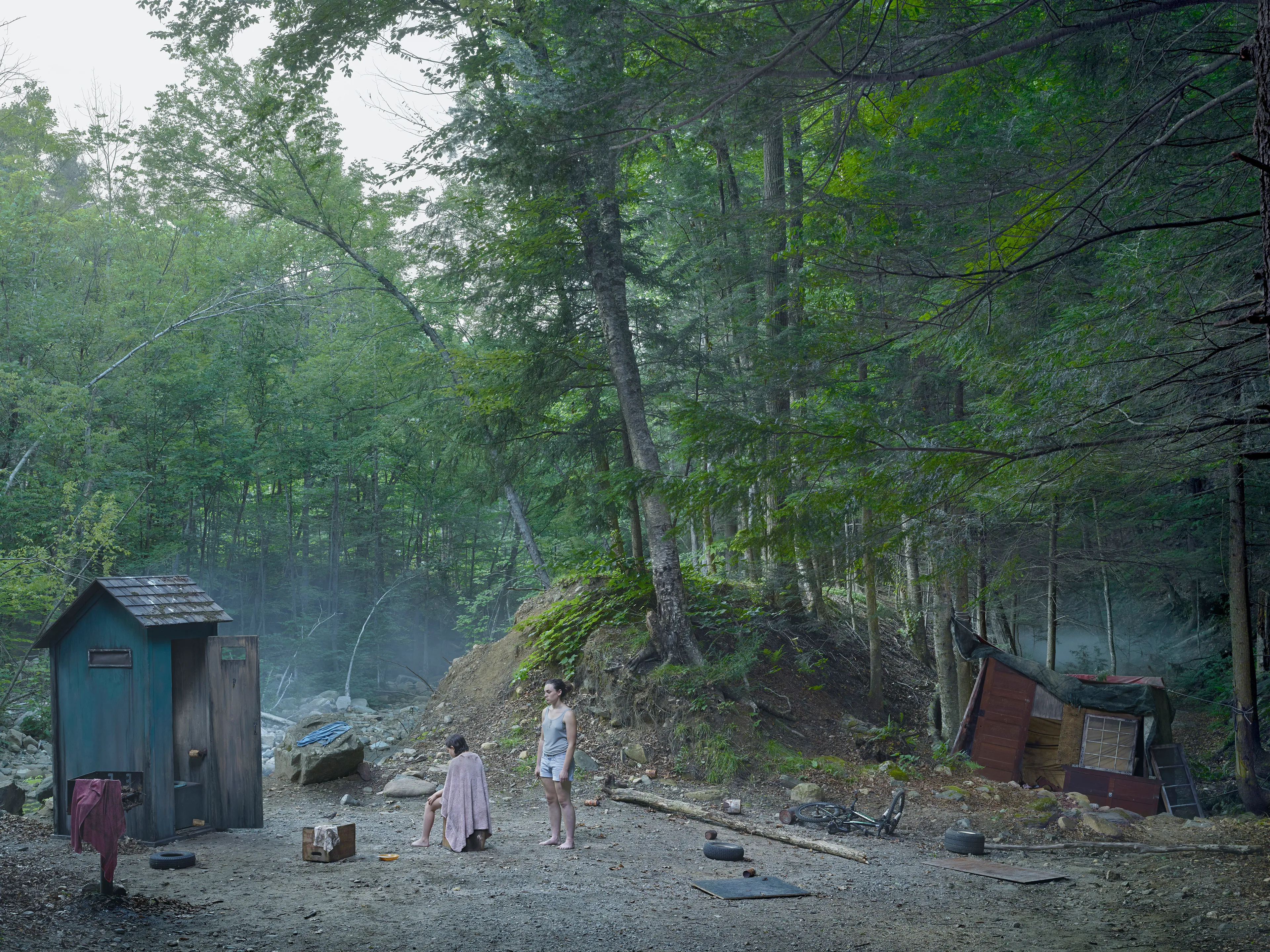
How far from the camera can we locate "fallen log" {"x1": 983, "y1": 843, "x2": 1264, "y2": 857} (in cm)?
854

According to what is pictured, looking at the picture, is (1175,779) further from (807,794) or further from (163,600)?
(163,600)

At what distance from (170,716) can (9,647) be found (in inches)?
598

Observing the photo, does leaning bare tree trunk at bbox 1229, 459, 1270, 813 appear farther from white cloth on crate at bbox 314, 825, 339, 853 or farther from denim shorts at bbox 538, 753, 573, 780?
white cloth on crate at bbox 314, 825, 339, 853

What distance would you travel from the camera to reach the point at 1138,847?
8859mm

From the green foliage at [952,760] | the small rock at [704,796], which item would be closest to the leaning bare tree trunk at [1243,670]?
the green foliage at [952,760]

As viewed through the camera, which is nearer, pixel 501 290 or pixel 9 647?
pixel 501 290

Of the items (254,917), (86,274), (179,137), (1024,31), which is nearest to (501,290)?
(1024,31)

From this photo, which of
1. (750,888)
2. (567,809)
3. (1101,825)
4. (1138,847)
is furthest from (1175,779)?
(567,809)

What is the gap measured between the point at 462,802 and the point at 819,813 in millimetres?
4222

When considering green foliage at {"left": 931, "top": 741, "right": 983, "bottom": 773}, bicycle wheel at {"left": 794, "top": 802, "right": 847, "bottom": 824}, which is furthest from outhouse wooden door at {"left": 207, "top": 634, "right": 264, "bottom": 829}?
green foliage at {"left": 931, "top": 741, "right": 983, "bottom": 773}

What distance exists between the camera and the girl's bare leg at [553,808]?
26.5 ft

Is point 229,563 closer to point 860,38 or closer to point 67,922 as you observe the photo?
point 67,922

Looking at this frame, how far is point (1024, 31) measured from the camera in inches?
245

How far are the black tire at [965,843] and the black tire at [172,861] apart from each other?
7.12 m
